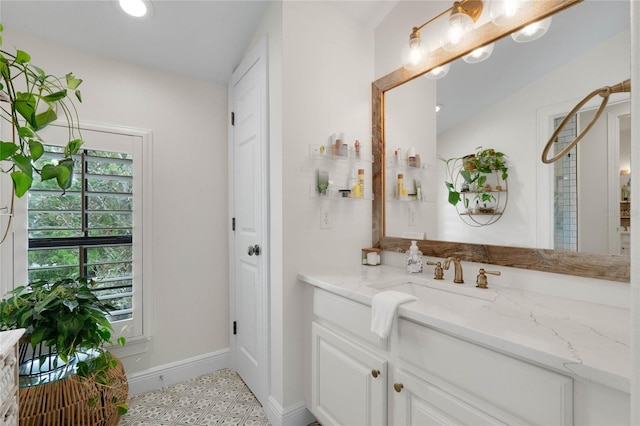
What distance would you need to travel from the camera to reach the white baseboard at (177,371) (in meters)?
1.96

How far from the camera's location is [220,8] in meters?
1.75

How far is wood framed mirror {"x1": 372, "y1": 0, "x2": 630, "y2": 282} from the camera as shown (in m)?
1.13

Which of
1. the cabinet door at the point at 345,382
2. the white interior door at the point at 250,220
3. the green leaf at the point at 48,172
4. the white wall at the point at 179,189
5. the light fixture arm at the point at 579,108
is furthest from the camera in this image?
the white wall at the point at 179,189

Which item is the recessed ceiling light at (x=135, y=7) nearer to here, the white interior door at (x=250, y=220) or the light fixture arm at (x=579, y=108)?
the white interior door at (x=250, y=220)

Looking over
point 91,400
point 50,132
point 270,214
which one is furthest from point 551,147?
point 50,132

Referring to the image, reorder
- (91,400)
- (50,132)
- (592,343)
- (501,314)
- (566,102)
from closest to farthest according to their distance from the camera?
1. (592,343)
2. (501,314)
3. (566,102)
4. (91,400)
5. (50,132)

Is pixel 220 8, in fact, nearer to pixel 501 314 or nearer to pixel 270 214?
pixel 270 214

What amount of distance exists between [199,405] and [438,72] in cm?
245

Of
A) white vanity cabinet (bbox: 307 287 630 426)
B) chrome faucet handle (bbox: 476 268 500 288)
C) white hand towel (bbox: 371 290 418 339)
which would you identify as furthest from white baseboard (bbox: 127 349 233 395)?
chrome faucet handle (bbox: 476 268 500 288)

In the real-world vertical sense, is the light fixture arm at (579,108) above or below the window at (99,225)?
above

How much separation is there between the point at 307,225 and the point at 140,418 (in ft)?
4.90

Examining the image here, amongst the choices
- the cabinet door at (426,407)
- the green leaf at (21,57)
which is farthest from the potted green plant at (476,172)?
the green leaf at (21,57)

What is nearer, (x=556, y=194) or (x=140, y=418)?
(x=556, y=194)

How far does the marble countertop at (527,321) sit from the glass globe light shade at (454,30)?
1.20 m
